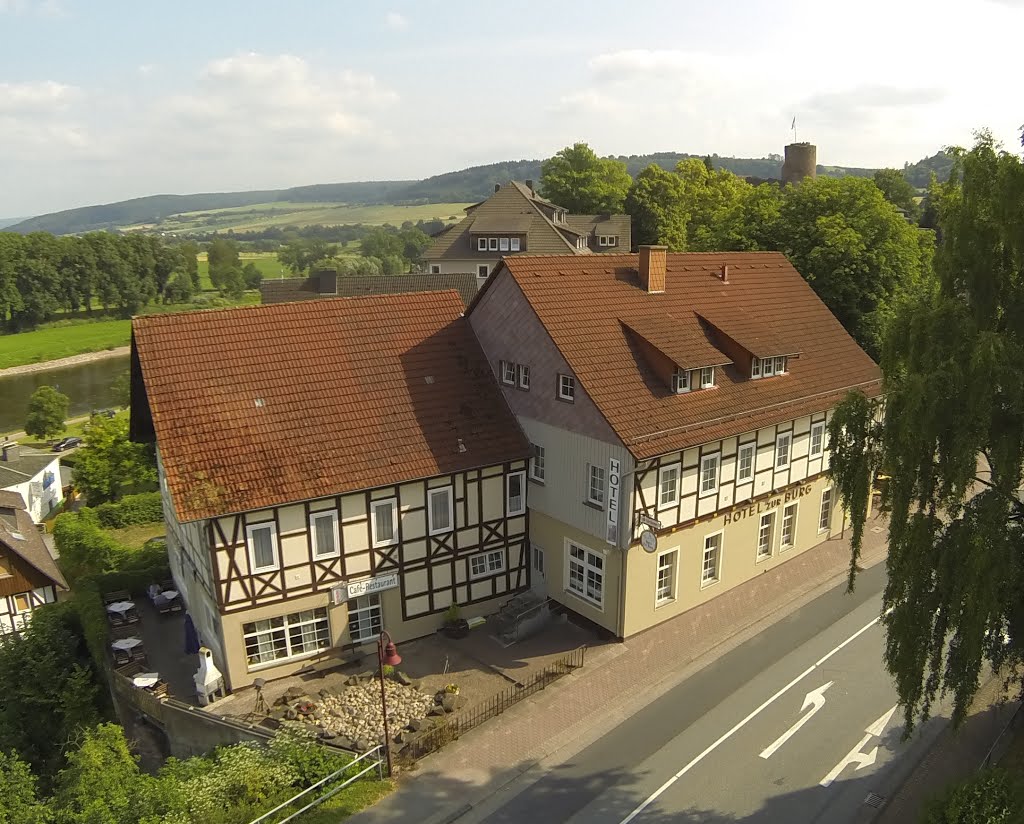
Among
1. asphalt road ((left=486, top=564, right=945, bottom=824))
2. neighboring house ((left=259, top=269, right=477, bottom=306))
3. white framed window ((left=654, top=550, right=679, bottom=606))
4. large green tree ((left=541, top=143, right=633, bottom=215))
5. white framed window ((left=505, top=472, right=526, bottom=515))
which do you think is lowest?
asphalt road ((left=486, top=564, right=945, bottom=824))

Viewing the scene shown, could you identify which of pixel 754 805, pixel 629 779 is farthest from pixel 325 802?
pixel 754 805

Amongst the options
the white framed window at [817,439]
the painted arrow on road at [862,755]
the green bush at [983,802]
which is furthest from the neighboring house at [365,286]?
the green bush at [983,802]

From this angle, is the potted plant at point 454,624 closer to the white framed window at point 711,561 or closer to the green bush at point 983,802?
the white framed window at point 711,561

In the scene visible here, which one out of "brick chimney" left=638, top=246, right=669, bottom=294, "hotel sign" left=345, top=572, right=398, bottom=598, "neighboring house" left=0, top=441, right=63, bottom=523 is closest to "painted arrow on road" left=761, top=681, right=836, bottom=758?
"hotel sign" left=345, top=572, right=398, bottom=598

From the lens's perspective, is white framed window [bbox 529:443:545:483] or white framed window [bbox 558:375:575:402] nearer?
white framed window [bbox 558:375:575:402]

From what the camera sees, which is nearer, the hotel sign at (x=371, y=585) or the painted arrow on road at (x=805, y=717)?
the painted arrow on road at (x=805, y=717)

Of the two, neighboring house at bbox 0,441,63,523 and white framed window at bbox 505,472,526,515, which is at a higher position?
white framed window at bbox 505,472,526,515

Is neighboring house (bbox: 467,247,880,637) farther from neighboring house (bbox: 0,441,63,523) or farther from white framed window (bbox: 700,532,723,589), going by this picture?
neighboring house (bbox: 0,441,63,523)
